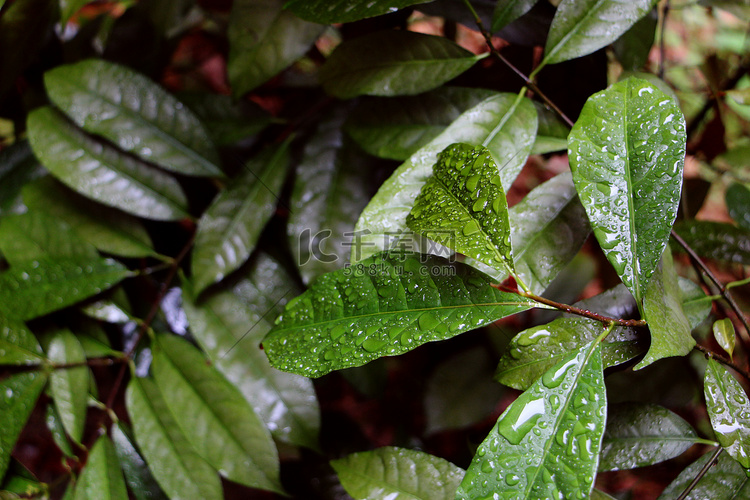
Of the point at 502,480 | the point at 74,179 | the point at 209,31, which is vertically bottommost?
the point at 502,480

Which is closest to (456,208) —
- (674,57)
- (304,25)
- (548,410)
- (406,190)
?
(406,190)

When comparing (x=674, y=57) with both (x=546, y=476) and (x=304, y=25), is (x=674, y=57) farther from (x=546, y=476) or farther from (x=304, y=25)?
(x=546, y=476)

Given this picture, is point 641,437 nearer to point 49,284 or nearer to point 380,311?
point 380,311

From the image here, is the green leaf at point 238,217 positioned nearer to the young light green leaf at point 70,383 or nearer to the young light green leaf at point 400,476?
the young light green leaf at point 70,383

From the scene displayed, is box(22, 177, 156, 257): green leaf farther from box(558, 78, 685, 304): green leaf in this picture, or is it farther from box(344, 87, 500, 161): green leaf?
box(558, 78, 685, 304): green leaf

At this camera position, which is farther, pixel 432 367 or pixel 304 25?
pixel 432 367

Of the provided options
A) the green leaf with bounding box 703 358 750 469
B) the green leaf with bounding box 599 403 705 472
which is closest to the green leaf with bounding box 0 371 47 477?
the green leaf with bounding box 599 403 705 472
